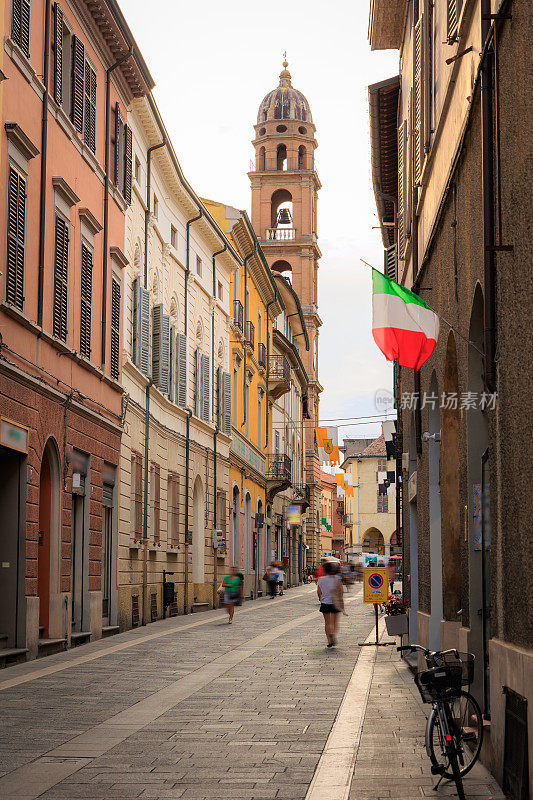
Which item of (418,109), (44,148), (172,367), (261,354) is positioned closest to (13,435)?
(44,148)

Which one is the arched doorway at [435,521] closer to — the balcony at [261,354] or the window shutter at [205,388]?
the window shutter at [205,388]

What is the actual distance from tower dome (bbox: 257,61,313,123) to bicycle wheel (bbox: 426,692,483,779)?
2836 inches

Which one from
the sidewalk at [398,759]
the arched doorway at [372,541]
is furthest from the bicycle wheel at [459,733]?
the arched doorway at [372,541]

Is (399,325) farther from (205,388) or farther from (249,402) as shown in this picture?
(249,402)

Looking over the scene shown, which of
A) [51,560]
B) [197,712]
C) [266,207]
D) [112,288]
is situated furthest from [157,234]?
[266,207]

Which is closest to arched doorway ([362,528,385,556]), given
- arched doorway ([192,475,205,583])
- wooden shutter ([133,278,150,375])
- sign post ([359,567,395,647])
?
arched doorway ([192,475,205,583])

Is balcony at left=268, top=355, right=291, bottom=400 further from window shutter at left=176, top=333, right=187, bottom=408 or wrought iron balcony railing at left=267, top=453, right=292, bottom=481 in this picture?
window shutter at left=176, top=333, right=187, bottom=408

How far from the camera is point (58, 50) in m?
19.4

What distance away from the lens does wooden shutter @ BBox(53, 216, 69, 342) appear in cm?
1950

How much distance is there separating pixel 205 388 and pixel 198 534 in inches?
177

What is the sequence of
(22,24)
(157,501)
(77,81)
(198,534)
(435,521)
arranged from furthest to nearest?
(198,534) → (157,501) → (77,81) → (22,24) → (435,521)

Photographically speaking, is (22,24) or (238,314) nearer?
(22,24)

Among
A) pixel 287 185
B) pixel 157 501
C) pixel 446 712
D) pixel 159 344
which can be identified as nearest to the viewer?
pixel 446 712

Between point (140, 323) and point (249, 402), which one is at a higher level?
point (249, 402)
